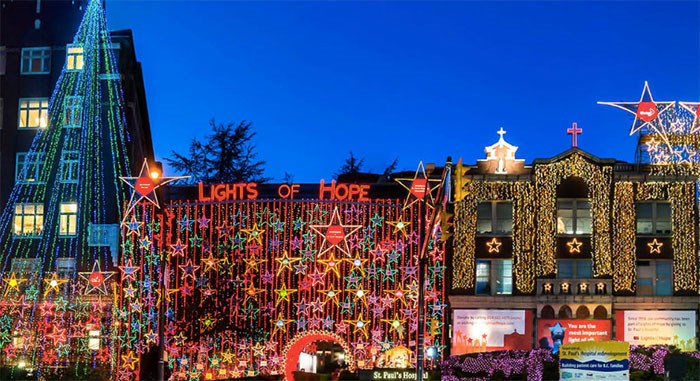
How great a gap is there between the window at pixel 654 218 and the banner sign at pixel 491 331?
24.7 ft

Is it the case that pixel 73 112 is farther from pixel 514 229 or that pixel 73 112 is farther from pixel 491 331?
pixel 491 331

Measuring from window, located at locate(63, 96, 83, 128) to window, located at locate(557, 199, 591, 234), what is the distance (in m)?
26.4

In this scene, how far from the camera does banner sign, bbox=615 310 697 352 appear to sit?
55.5 m

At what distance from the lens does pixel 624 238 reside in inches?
2228

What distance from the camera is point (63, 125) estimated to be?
199ft

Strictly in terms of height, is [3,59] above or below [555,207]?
above

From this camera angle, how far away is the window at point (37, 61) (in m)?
62.5

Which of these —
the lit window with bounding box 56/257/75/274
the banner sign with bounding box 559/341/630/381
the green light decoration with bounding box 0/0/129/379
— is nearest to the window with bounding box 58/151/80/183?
the green light decoration with bounding box 0/0/129/379

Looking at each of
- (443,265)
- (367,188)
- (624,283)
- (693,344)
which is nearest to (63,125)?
(367,188)

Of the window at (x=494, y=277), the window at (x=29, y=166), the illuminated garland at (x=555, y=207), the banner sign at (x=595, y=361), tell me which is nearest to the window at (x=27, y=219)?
the window at (x=29, y=166)

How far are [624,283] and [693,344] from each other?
14.7ft

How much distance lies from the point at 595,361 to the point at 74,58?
38428 millimetres

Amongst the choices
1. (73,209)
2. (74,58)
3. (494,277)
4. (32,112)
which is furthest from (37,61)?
(494,277)

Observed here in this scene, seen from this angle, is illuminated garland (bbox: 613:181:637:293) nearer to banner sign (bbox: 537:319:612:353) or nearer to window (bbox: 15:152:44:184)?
banner sign (bbox: 537:319:612:353)
